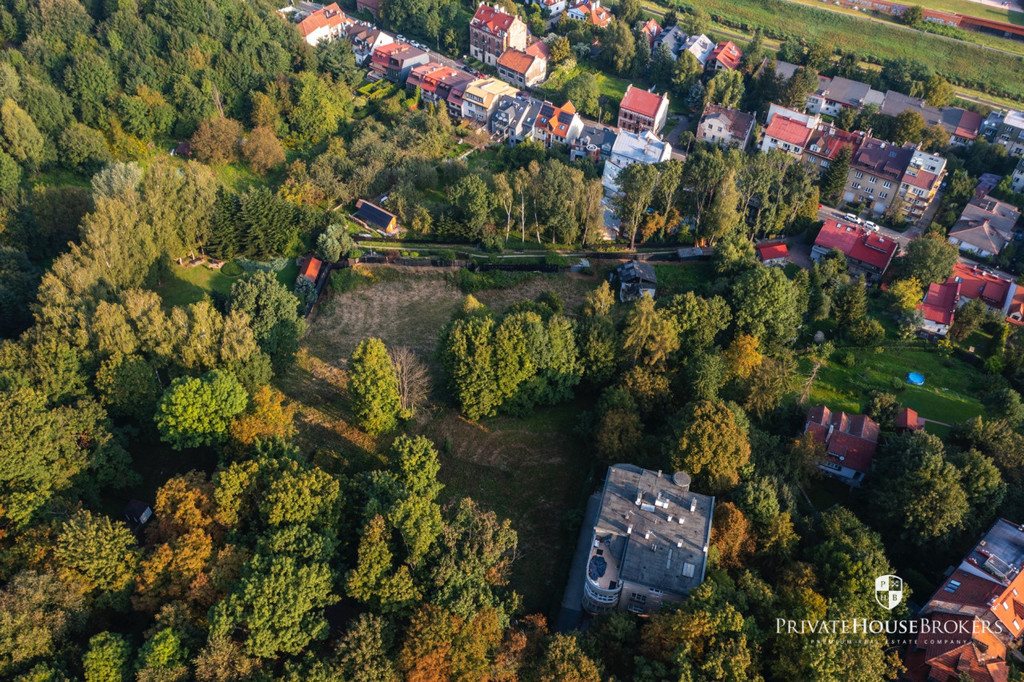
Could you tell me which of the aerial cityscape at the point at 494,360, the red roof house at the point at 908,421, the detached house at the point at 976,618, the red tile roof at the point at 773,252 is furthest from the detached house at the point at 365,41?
the detached house at the point at 976,618

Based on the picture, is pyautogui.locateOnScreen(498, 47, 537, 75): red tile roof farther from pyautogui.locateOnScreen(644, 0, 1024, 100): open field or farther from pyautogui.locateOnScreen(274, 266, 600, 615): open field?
pyautogui.locateOnScreen(274, 266, 600, 615): open field

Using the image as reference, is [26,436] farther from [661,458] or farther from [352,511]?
[661,458]

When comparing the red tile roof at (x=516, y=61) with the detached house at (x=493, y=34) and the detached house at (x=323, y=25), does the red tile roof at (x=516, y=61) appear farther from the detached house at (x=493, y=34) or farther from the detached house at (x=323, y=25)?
the detached house at (x=323, y=25)

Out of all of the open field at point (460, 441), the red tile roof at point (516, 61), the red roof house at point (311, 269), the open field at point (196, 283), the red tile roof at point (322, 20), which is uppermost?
the red tile roof at point (322, 20)

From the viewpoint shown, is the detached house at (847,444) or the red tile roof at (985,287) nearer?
the detached house at (847,444)

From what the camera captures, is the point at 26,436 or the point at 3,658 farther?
the point at 26,436

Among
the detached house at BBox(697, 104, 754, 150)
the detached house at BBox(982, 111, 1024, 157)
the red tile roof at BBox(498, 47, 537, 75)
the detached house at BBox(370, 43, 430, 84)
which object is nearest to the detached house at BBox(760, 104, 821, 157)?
the detached house at BBox(697, 104, 754, 150)

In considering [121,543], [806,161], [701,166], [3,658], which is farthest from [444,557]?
[806,161]

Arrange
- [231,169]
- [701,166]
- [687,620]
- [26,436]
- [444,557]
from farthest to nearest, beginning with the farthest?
[231,169] → [701,166] → [26,436] → [444,557] → [687,620]
